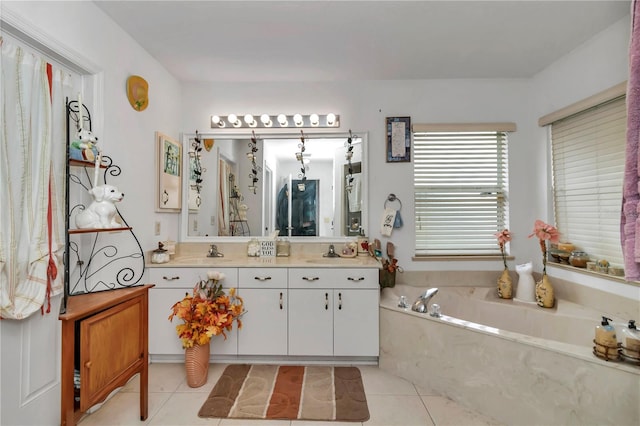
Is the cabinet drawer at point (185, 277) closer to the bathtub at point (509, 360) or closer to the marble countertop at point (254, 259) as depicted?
the marble countertop at point (254, 259)

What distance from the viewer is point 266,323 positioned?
7.06ft

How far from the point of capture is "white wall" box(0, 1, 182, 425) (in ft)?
4.24

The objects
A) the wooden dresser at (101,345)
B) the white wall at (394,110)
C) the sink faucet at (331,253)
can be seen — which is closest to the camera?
the wooden dresser at (101,345)

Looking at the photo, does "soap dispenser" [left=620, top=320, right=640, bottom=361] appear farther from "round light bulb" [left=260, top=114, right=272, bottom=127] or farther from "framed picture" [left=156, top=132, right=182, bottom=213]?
"framed picture" [left=156, top=132, right=182, bottom=213]

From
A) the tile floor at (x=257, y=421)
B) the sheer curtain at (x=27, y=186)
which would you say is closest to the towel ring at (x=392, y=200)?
the tile floor at (x=257, y=421)

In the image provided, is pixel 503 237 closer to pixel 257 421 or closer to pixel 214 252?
pixel 257 421

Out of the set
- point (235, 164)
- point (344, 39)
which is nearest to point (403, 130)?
point (344, 39)

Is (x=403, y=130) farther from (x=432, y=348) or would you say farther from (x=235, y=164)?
(x=432, y=348)

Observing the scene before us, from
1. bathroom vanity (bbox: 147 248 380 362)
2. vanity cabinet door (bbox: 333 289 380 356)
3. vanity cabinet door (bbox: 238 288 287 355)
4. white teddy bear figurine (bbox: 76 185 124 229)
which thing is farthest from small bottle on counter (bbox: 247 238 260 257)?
white teddy bear figurine (bbox: 76 185 124 229)

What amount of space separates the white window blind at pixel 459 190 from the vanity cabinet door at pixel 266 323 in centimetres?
134

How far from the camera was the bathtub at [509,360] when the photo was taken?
1.31m

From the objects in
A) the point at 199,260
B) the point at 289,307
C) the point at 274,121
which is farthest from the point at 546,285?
the point at 199,260

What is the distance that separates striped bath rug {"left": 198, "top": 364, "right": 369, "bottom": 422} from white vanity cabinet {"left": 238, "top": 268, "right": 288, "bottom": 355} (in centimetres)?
16

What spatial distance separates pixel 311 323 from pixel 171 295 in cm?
108
